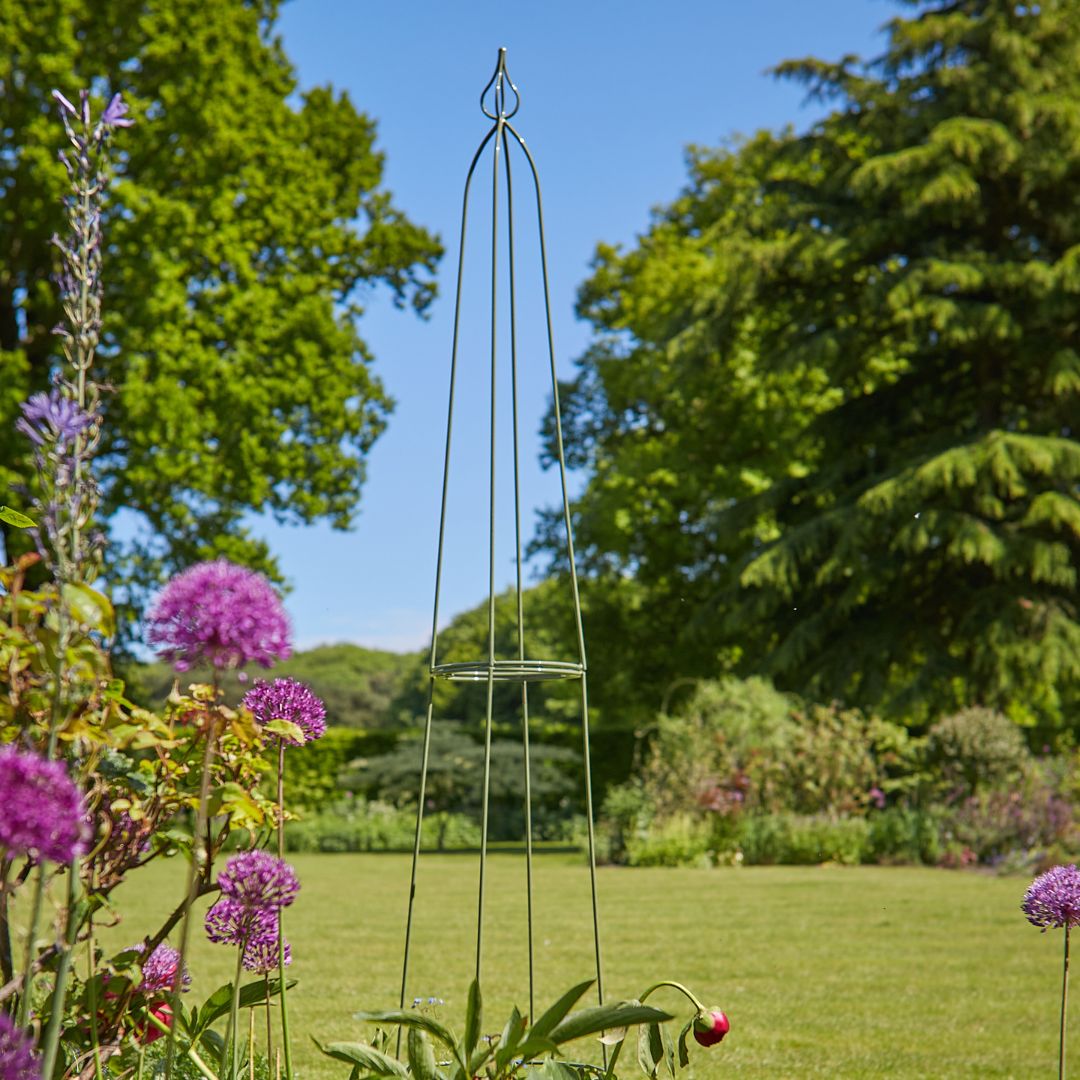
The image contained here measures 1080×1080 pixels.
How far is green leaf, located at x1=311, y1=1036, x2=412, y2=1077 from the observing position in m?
1.77

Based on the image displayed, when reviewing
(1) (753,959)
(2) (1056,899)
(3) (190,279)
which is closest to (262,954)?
(2) (1056,899)

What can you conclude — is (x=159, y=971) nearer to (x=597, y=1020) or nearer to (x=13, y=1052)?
(x=597, y=1020)

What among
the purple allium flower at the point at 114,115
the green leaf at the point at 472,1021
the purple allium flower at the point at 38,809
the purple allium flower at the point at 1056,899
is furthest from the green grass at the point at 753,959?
the purple allium flower at the point at 114,115

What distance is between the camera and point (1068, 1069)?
361 centimetres

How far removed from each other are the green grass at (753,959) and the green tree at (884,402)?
6035 mm

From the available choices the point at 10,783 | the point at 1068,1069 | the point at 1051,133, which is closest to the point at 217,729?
the point at 10,783

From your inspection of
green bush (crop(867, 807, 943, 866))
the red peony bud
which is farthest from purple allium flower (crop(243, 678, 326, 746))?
green bush (crop(867, 807, 943, 866))

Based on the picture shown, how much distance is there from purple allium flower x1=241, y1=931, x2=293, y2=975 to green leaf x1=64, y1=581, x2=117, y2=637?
0.79m

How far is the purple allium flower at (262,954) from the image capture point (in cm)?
195

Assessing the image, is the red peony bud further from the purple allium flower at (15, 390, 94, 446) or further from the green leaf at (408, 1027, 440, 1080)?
the purple allium flower at (15, 390, 94, 446)

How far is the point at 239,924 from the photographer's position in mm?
1800

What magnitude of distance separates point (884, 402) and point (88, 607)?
1715cm

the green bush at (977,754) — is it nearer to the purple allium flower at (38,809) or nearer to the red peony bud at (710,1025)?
the red peony bud at (710,1025)

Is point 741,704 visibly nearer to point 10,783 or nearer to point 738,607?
point 738,607
